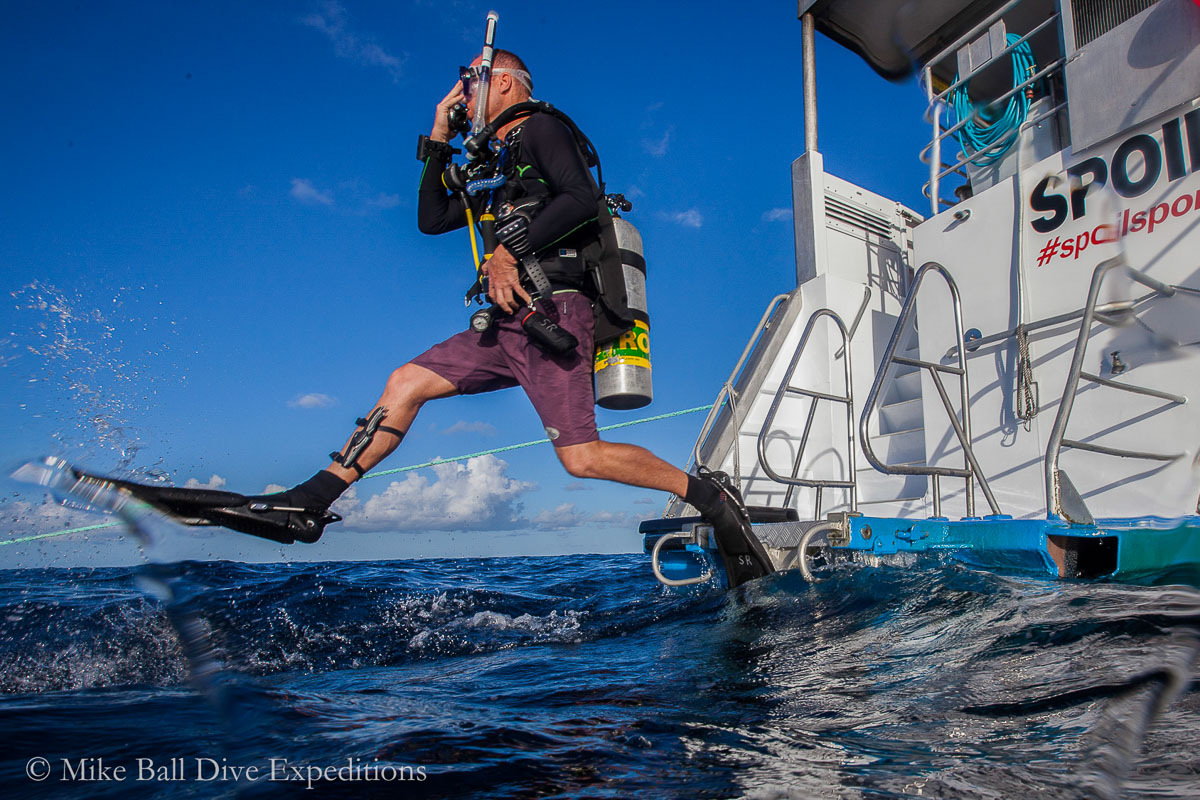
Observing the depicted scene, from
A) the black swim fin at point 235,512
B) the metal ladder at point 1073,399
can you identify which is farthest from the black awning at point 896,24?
the black swim fin at point 235,512

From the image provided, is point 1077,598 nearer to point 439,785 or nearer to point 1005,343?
point 439,785

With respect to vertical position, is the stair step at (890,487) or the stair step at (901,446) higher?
the stair step at (901,446)

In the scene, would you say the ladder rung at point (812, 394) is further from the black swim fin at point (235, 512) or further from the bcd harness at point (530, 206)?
the black swim fin at point (235, 512)

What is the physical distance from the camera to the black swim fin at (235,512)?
213cm

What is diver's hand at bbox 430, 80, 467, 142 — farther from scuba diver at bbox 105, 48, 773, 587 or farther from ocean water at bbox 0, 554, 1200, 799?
ocean water at bbox 0, 554, 1200, 799

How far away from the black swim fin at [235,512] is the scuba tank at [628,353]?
44.2 inches

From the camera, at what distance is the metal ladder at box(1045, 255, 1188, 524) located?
238 cm

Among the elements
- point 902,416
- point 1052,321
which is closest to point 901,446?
point 902,416

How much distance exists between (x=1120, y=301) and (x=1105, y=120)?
0.95m

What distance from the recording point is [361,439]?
8.41 ft

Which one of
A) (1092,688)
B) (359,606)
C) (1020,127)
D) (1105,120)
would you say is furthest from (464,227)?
(1020,127)

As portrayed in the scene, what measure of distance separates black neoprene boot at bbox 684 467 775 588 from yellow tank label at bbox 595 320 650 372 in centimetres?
55

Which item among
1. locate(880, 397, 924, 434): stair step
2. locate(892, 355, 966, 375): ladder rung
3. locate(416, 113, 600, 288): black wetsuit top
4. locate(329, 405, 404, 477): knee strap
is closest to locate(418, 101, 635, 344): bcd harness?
locate(416, 113, 600, 288): black wetsuit top

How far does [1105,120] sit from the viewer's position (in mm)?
3562
